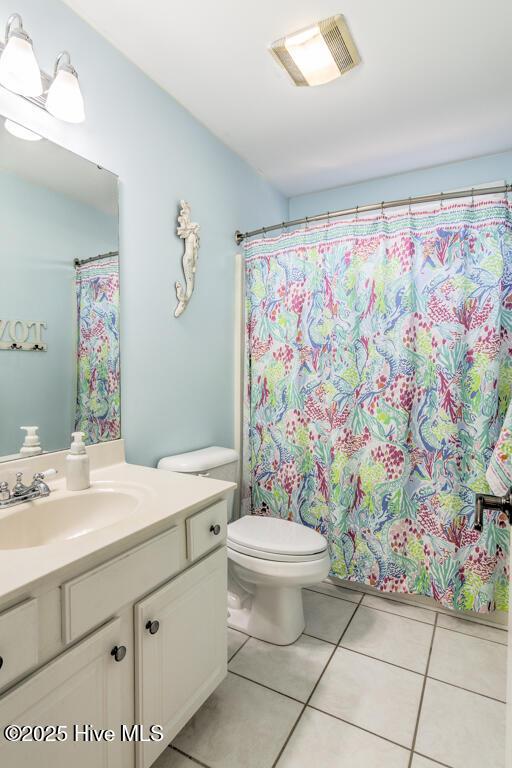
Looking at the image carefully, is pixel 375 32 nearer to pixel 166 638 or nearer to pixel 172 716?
pixel 166 638

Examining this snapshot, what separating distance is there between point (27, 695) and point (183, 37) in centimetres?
203

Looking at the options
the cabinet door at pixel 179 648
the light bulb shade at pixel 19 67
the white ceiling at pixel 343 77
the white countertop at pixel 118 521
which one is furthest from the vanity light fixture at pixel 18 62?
the cabinet door at pixel 179 648

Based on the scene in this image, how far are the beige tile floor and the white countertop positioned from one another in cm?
76

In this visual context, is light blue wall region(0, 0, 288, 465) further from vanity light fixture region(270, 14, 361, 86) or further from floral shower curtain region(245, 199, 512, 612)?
vanity light fixture region(270, 14, 361, 86)

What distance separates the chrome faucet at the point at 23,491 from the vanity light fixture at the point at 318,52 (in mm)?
1745

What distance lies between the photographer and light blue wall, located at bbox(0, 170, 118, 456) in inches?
48.5

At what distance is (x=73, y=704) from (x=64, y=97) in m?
1.61

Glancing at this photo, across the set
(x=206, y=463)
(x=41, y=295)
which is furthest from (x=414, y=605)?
(x=41, y=295)

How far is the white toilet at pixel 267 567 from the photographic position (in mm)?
1626

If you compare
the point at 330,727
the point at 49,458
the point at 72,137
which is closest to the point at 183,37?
the point at 72,137

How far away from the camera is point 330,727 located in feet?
4.33

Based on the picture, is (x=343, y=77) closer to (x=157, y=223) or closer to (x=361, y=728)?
(x=157, y=223)

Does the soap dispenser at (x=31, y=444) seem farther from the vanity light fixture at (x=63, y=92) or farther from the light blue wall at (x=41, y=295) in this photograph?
the vanity light fixture at (x=63, y=92)

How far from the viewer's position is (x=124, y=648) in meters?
0.96
